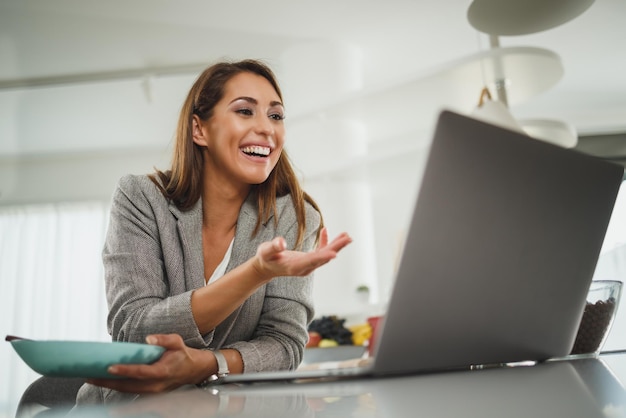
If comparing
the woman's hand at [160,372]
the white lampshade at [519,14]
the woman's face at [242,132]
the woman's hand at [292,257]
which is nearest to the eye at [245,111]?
the woman's face at [242,132]

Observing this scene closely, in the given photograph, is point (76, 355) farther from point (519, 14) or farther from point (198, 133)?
point (519, 14)

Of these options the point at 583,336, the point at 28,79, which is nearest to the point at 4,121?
the point at 28,79

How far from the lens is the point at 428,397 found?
0.44 metres

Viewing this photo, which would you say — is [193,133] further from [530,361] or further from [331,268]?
[331,268]

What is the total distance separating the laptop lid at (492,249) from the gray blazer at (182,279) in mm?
421

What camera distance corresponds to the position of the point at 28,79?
14.9ft

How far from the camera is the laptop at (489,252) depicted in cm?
53

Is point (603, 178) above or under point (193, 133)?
under

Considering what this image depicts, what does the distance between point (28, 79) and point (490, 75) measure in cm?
348

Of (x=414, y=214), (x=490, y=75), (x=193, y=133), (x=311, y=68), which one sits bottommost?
(x=414, y=214)

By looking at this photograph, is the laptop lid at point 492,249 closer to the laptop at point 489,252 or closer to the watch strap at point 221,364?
the laptop at point 489,252

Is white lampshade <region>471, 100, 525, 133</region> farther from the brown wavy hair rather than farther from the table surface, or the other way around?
the table surface

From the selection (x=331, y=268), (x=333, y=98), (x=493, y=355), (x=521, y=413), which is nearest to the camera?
(x=521, y=413)

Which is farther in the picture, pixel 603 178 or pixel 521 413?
pixel 603 178
